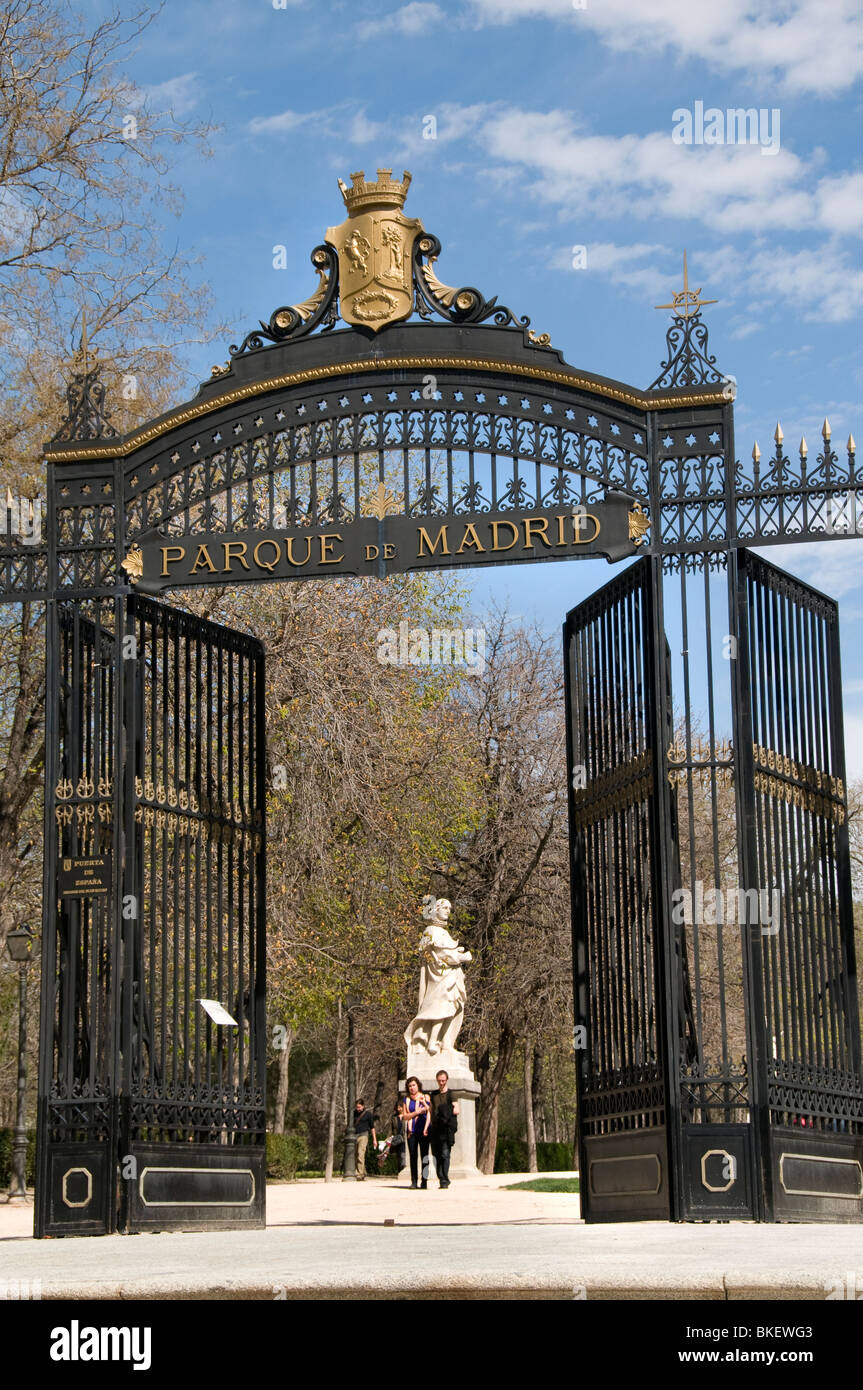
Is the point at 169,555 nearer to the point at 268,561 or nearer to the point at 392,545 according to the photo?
the point at 268,561

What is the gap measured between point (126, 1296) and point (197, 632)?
8088 millimetres

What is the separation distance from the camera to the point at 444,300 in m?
13.8

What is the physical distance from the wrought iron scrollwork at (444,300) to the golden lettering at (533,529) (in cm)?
150

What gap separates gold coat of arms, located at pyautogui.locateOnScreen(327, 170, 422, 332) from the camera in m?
13.7

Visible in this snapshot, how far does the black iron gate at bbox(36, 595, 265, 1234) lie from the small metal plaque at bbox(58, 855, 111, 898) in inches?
0.5

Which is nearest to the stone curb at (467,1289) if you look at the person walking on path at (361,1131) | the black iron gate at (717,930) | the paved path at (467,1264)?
the paved path at (467,1264)

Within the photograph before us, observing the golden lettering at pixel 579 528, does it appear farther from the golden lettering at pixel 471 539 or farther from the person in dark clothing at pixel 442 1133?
the person in dark clothing at pixel 442 1133

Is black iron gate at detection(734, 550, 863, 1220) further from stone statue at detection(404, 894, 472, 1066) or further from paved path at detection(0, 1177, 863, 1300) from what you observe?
stone statue at detection(404, 894, 472, 1066)

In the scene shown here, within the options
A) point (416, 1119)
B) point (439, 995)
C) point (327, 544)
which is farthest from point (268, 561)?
point (439, 995)

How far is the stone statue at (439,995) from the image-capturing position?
2766 cm

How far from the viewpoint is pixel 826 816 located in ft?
45.4

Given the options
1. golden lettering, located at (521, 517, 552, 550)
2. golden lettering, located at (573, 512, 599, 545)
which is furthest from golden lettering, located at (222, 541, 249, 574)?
golden lettering, located at (573, 512, 599, 545)
